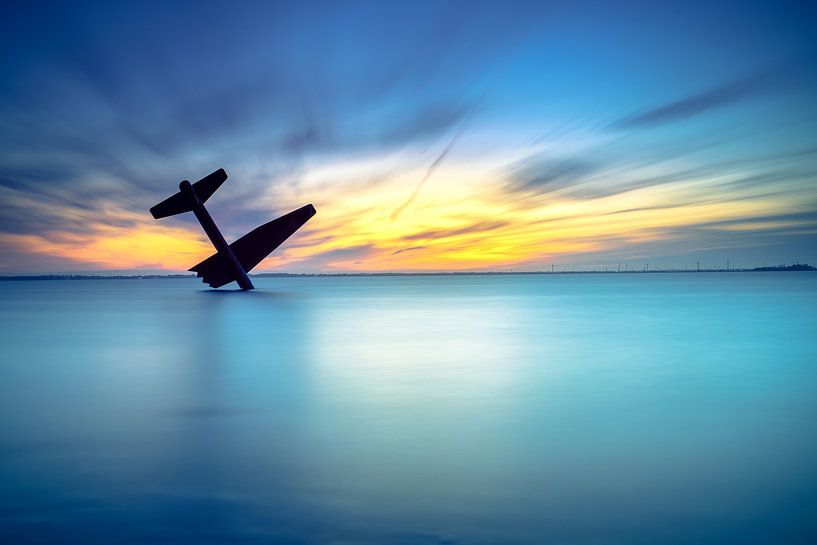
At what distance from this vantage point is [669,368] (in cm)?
1218

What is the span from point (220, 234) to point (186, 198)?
3562 millimetres

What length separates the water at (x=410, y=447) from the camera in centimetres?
430

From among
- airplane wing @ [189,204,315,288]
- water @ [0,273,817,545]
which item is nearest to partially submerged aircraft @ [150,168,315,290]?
airplane wing @ [189,204,315,288]

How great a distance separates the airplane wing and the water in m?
28.3

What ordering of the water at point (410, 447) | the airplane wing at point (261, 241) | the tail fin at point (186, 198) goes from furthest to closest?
1. the airplane wing at point (261, 241)
2. the tail fin at point (186, 198)
3. the water at point (410, 447)

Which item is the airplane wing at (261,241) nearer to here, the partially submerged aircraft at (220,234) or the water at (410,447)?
the partially submerged aircraft at (220,234)

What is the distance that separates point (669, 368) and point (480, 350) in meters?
4.81

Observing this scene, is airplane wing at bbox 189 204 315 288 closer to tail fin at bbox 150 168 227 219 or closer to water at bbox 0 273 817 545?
tail fin at bbox 150 168 227 219

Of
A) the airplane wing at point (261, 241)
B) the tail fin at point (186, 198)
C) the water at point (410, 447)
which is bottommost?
the water at point (410, 447)

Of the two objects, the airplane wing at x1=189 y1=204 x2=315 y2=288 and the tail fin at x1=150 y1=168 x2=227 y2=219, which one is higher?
the tail fin at x1=150 y1=168 x2=227 y2=219

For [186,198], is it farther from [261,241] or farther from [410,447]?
[410,447]

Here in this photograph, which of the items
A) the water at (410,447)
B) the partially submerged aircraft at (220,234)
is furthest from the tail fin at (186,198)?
the water at (410,447)

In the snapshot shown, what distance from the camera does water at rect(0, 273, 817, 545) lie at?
4.30 metres

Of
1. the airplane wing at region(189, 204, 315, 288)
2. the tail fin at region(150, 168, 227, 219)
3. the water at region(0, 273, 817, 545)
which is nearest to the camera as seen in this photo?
the water at region(0, 273, 817, 545)
